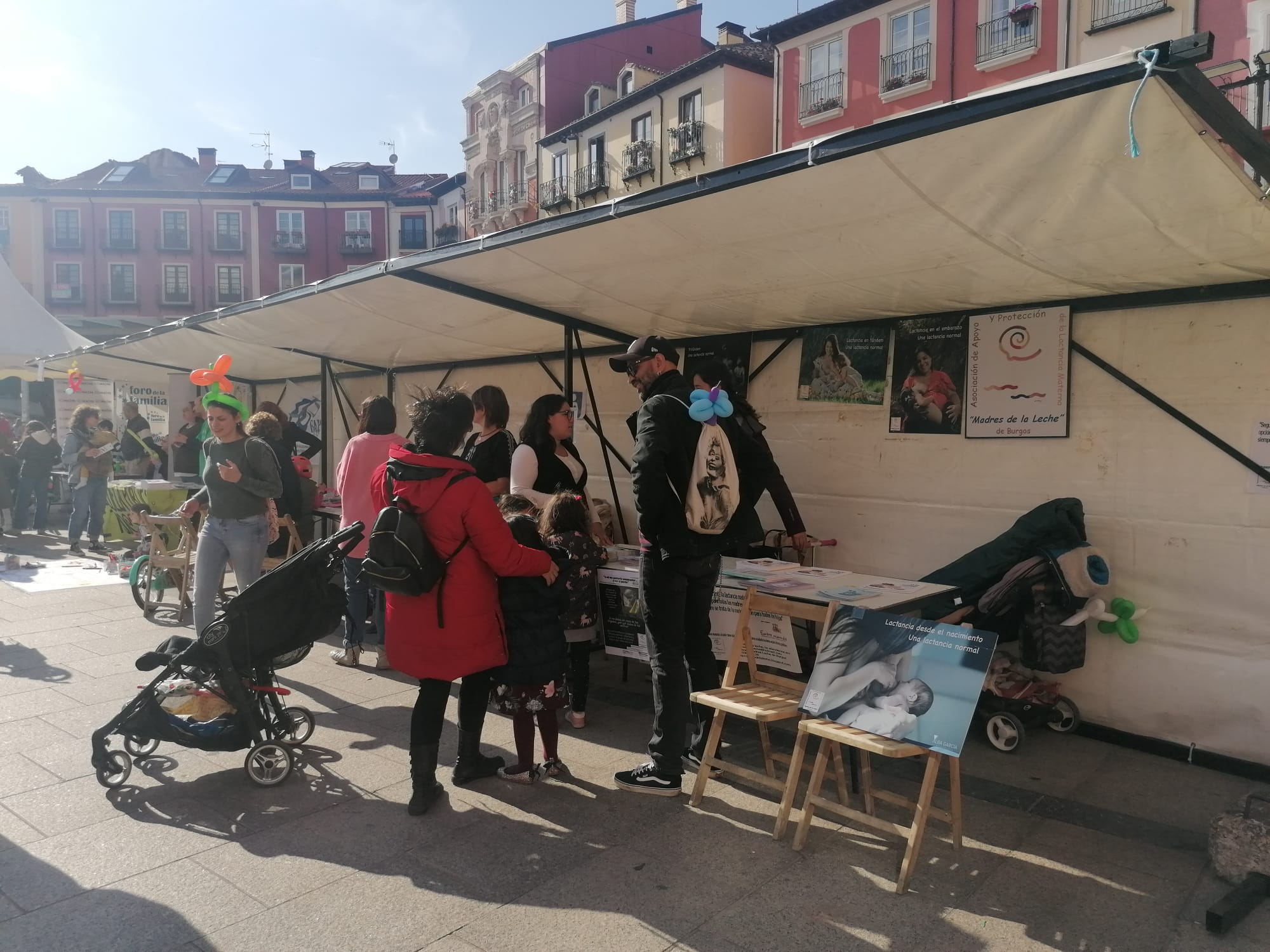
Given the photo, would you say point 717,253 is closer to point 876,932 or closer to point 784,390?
point 784,390

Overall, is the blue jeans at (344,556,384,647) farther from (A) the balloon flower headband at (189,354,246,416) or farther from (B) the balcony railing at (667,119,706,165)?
(B) the balcony railing at (667,119,706,165)

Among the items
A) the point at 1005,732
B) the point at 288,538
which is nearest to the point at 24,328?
the point at 288,538

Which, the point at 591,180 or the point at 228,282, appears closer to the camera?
the point at 591,180

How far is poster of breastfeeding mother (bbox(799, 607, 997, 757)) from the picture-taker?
9.64ft

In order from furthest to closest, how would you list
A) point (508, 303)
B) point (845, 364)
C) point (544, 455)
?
point (508, 303)
point (845, 364)
point (544, 455)

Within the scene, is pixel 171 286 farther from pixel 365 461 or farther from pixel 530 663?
pixel 530 663

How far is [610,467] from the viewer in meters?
6.93

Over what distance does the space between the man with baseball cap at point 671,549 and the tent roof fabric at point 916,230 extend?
743 mm

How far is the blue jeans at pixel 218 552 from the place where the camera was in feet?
16.3

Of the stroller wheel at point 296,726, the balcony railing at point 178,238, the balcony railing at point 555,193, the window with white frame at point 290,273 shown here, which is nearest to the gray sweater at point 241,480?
the stroller wheel at point 296,726

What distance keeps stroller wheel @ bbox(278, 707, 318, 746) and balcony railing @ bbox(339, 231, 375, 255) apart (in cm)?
4949

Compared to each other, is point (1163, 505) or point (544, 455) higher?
point (544, 455)

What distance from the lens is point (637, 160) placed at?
31406mm

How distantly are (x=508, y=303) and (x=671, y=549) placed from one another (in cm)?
261
